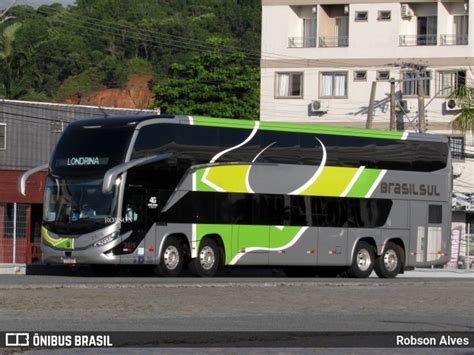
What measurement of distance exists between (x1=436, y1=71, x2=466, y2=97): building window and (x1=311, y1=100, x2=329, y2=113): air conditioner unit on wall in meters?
5.69

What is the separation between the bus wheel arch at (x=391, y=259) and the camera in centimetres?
3669

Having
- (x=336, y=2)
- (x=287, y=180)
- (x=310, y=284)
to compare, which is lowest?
(x=310, y=284)

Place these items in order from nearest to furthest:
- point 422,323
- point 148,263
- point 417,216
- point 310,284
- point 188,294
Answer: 1. point 422,323
2. point 188,294
3. point 310,284
4. point 148,263
5. point 417,216

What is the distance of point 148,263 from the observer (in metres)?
31.7

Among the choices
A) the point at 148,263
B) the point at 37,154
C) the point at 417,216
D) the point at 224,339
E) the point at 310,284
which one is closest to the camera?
the point at 224,339

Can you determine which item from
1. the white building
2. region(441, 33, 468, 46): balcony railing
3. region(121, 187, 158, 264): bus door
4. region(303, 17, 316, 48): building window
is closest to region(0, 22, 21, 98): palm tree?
the white building

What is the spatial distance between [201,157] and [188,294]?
27.6 feet

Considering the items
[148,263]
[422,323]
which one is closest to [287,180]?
[148,263]

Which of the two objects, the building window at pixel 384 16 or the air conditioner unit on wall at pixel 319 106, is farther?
the building window at pixel 384 16

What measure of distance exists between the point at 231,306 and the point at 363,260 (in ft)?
49.8

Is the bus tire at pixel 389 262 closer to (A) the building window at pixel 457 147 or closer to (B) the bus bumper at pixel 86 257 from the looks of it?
(B) the bus bumper at pixel 86 257

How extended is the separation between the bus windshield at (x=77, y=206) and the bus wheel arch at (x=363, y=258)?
27.8ft

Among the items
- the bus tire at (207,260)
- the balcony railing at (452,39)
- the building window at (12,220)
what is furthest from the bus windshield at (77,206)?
the balcony railing at (452,39)

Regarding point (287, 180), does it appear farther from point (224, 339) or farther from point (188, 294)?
point (224, 339)
